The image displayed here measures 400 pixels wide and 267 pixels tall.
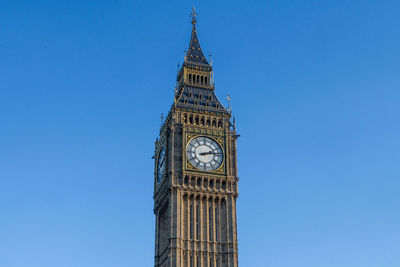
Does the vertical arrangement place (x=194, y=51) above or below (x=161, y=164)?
above

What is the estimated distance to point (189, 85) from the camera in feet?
306

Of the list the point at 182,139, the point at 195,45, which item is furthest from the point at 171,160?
the point at 195,45

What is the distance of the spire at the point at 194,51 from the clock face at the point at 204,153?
14.8m

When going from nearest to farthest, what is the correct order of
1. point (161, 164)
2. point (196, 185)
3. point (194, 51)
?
point (196, 185), point (161, 164), point (194, 51)

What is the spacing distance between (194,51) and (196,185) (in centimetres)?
2372

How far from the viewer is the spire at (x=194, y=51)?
96500 mm

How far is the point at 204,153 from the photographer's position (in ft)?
280

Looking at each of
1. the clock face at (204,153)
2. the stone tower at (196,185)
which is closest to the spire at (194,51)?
the stone tower at (196,185)

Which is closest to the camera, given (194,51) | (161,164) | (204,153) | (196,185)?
(196,185)

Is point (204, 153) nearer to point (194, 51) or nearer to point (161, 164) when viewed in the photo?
point (161, 164)

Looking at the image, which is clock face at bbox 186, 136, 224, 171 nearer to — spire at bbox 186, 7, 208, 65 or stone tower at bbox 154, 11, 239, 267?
stone tower at bbox 154, 11, 239, 267

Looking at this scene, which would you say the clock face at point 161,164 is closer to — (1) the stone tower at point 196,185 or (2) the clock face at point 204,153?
(1) the stone tower at point 196,185

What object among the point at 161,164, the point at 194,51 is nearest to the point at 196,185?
the point at 161,164

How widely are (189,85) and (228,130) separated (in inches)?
370
